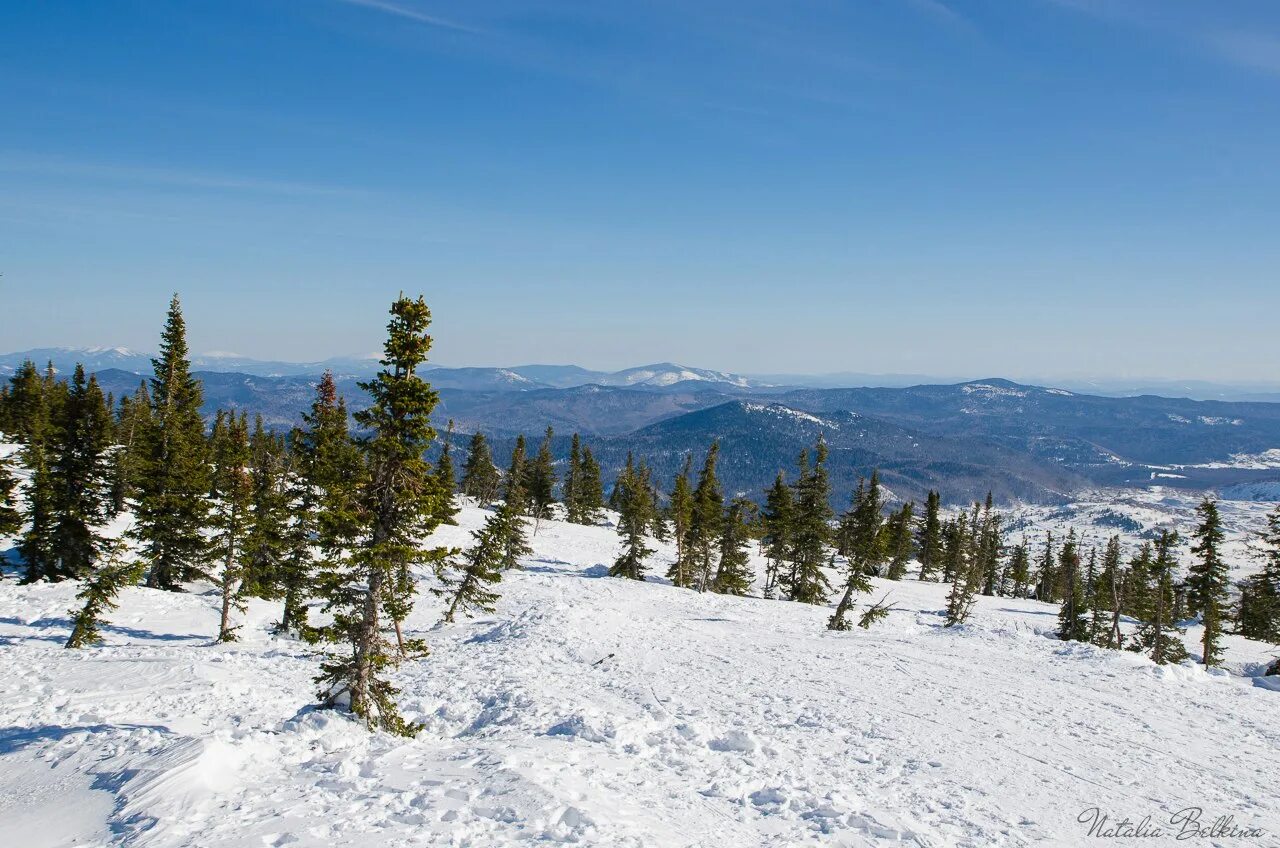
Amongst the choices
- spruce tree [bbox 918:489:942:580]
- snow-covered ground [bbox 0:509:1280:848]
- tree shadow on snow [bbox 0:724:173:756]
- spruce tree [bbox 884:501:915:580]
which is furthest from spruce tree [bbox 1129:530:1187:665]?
tree shadow on snow [bbox 0:724:173:756]

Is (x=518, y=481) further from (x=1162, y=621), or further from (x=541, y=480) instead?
(x=1162, y=621)

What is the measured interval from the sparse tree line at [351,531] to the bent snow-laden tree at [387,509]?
5 cm

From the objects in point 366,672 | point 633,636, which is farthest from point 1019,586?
point 366,672

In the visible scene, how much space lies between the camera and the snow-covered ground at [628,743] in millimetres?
11234

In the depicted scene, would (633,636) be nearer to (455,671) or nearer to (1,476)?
(455,671)

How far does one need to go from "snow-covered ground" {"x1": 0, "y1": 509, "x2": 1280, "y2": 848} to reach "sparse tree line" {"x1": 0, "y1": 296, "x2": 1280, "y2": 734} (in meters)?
3.30

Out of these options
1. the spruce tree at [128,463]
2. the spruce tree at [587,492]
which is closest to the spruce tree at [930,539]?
the spruce tree at [587,492]

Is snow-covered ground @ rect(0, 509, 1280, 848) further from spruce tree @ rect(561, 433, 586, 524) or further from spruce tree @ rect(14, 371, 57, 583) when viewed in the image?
spruce tree @ rect(561, 433, 586, 524)

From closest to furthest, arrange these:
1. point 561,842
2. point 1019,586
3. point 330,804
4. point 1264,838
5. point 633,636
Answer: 1. point 561,842
2. point 330,804
3. point 1264,838
4. point 633,636
5. point 1019,586

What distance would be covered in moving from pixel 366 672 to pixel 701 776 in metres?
8.81

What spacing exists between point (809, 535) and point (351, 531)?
41.0 metres

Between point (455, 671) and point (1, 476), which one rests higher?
point (1, 476)

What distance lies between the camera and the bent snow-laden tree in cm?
1577

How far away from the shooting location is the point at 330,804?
11273mm
